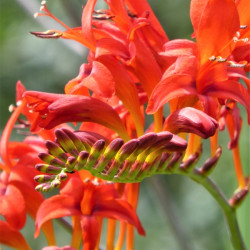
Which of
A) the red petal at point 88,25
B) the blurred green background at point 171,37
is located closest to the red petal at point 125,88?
the red petal at point 88,25

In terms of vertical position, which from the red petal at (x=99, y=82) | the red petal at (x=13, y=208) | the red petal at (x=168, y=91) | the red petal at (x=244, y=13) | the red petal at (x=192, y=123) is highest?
the red petal at (x=244, y=13)

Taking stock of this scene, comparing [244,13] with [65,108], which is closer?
[65,108]

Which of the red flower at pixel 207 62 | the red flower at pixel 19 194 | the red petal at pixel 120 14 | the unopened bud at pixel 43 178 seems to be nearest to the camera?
the unopened bud at pixel 43 178

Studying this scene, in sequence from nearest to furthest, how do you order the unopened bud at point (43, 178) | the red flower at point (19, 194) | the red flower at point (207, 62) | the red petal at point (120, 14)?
the unopened bud at point (43, 178) < the red flower at point (207, 62) < the red petal at point (120, 14) < the red flower at point (19, 194)

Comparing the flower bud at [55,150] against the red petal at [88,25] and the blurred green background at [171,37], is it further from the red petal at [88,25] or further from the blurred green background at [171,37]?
the blurred green background at [171,37]

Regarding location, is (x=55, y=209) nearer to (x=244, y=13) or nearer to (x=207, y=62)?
(x=207, y=62)

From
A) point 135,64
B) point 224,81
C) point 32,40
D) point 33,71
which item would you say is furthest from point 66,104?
point 32,40

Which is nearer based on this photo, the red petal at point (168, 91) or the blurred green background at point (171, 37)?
the red petal at point (168, 91)

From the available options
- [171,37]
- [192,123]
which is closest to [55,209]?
[192,123]
